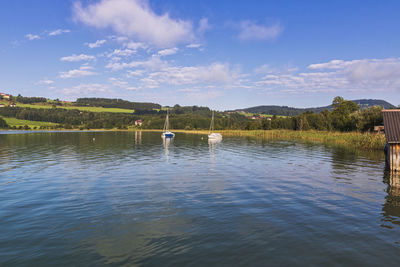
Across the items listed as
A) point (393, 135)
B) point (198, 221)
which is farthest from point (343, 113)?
point (198, 221)

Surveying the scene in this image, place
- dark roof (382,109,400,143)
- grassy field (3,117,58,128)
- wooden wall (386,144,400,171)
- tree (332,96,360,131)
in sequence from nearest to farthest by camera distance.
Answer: dark roof (382,109,400,143), wooden wall (386,144,400,171), tree (332,96,360,131), grassy field (3,117,58,128)

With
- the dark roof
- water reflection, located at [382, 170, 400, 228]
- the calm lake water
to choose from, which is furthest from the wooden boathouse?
the calm lake water

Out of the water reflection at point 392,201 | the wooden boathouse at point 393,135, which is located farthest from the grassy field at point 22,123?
the water reflection at point 392,201

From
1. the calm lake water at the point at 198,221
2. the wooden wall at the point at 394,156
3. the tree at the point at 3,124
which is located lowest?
the calm lake water at the point at 198,221

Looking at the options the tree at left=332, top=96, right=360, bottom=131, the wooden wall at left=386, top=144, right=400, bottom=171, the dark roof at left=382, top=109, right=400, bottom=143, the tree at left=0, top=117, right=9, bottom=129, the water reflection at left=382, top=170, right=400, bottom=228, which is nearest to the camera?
the water reflection at left=382, top=170, right=400, bottom=228

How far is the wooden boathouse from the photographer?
948 inches

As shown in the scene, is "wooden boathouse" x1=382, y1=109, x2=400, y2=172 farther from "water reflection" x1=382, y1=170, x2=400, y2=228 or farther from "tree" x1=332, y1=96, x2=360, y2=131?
"tree" x1=332, y1=96, x2=360, y2=131

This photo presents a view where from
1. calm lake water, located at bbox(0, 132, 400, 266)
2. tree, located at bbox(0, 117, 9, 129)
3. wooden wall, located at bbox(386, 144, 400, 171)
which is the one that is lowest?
calm lake water, located at bbox(0, 132, 400, 266)

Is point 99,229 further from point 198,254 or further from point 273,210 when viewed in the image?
point 273,210

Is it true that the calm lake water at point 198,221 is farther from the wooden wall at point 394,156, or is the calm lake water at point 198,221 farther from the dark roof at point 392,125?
the dark roof at point 392,125

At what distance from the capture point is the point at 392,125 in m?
25.2

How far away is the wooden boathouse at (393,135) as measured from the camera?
24078 mm

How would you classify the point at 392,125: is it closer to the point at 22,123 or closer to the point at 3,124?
the point at 3,124

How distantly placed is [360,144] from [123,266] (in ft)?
186
